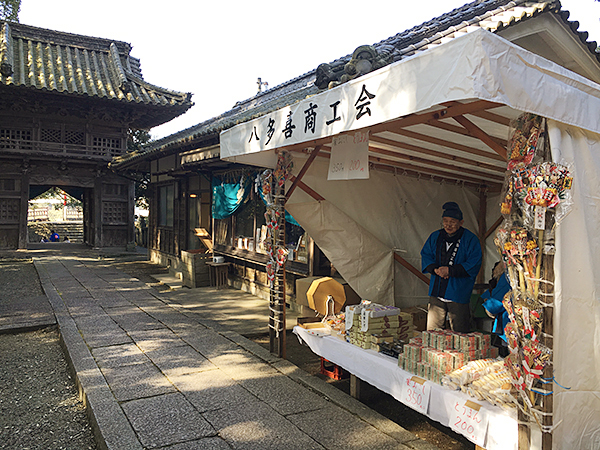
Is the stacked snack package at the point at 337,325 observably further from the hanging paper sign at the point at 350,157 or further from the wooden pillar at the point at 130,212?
the wooden pillar at the point at 130,212

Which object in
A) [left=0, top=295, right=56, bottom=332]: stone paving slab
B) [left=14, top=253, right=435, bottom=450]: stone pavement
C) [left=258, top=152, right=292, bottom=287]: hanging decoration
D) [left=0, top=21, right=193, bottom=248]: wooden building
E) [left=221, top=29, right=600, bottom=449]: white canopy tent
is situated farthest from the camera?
[left=0, top=21, right=193, bottom=248]: wooden building

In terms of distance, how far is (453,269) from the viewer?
4.35 metres

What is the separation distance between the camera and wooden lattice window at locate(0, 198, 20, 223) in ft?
55.0

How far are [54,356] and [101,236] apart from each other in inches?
554

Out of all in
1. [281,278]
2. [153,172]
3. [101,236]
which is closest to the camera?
[281,278]

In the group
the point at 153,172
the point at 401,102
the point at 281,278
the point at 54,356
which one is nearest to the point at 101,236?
the point at 153,172

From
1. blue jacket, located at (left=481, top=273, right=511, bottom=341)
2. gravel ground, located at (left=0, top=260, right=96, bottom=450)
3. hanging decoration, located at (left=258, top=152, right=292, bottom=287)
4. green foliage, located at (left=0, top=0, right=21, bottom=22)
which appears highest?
green foliage, located at (left=0, top=0, right=21, bottom=22)

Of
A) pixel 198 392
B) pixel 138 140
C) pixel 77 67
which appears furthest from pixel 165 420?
pixel 138 140

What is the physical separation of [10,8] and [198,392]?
918 inches

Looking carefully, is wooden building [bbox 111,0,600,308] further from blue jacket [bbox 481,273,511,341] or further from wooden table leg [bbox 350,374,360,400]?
wooden table leg [bbox 350,374,360,400]

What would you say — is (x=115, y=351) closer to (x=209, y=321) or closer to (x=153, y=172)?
(x=209, y=321)

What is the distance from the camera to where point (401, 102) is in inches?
111

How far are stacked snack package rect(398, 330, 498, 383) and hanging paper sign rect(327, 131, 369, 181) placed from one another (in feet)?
5.21

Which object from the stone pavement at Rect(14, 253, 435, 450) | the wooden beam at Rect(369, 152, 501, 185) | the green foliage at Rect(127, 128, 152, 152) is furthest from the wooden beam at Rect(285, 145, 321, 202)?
the green foliage at Rect(127, 128, 152, 152)
